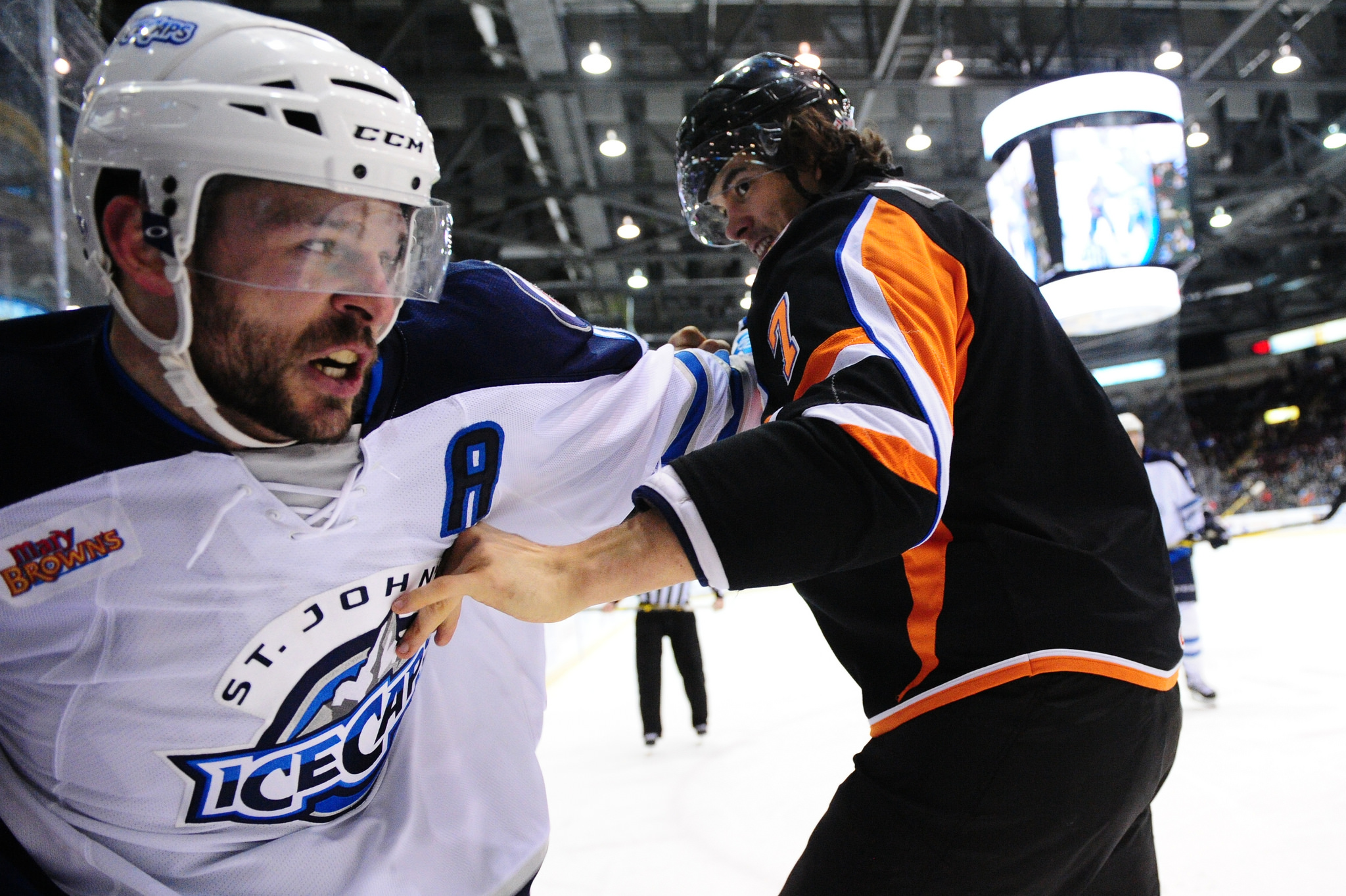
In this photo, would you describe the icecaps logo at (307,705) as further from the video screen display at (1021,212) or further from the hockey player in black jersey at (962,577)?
the video screen display at (1021,212)

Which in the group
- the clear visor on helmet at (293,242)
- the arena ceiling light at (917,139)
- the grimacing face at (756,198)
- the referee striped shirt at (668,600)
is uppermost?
the arena ceiling light at (917,139)

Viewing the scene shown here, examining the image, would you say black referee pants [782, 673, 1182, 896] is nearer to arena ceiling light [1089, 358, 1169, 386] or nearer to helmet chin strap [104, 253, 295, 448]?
helmet chin strap [104, 253, 295, 448]

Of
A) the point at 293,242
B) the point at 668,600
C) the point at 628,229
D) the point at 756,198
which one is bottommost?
the point at 668,600

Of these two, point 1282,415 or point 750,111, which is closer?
point 750,111

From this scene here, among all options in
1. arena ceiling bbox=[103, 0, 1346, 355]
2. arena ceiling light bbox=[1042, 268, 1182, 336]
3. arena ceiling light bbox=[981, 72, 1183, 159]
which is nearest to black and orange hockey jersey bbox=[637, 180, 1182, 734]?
arena ceiling light bbox=[1042, 268, 1182, 336]

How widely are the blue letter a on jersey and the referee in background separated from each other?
3.51m

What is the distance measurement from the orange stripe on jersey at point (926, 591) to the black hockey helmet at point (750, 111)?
2.53ft

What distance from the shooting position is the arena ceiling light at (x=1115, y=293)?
562 cm

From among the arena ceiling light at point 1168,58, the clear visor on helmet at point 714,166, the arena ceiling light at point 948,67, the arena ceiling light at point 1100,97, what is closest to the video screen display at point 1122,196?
the arena ceiling light at point 1100,97

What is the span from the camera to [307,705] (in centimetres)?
115

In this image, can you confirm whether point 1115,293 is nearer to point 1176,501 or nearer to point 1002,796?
point 1176,501

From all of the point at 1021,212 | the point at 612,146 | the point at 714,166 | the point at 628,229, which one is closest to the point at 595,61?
the point at 612,146

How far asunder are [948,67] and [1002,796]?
8.14 meters

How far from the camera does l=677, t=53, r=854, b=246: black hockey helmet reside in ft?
5.32
